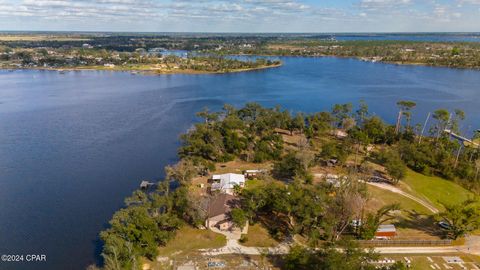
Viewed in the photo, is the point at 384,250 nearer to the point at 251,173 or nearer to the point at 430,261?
the point at 430,261

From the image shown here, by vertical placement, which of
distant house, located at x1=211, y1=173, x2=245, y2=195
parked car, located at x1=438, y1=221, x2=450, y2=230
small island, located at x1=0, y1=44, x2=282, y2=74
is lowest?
parked car, located at x1=438, y1=221, x2=450, y2=230

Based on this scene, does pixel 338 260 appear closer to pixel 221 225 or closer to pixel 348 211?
pixel 348 211

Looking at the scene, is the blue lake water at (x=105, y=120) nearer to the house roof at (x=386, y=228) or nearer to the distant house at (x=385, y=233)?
the distant house at (x=385, y=233)

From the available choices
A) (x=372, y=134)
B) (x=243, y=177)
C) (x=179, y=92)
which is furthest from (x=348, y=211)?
(x=179, y=92)

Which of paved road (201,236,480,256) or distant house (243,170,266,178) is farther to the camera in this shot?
distant house (243,170,266,178)

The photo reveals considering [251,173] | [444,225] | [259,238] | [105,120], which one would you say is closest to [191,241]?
[259,238]

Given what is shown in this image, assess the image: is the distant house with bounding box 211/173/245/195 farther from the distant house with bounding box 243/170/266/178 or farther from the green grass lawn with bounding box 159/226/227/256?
the green grass lawn with bounding box 159/226/227/256

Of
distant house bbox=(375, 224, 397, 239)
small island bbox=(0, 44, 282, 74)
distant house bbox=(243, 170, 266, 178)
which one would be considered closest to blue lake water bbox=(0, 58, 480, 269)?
small island bbox=(0, 44, 282, 74)
